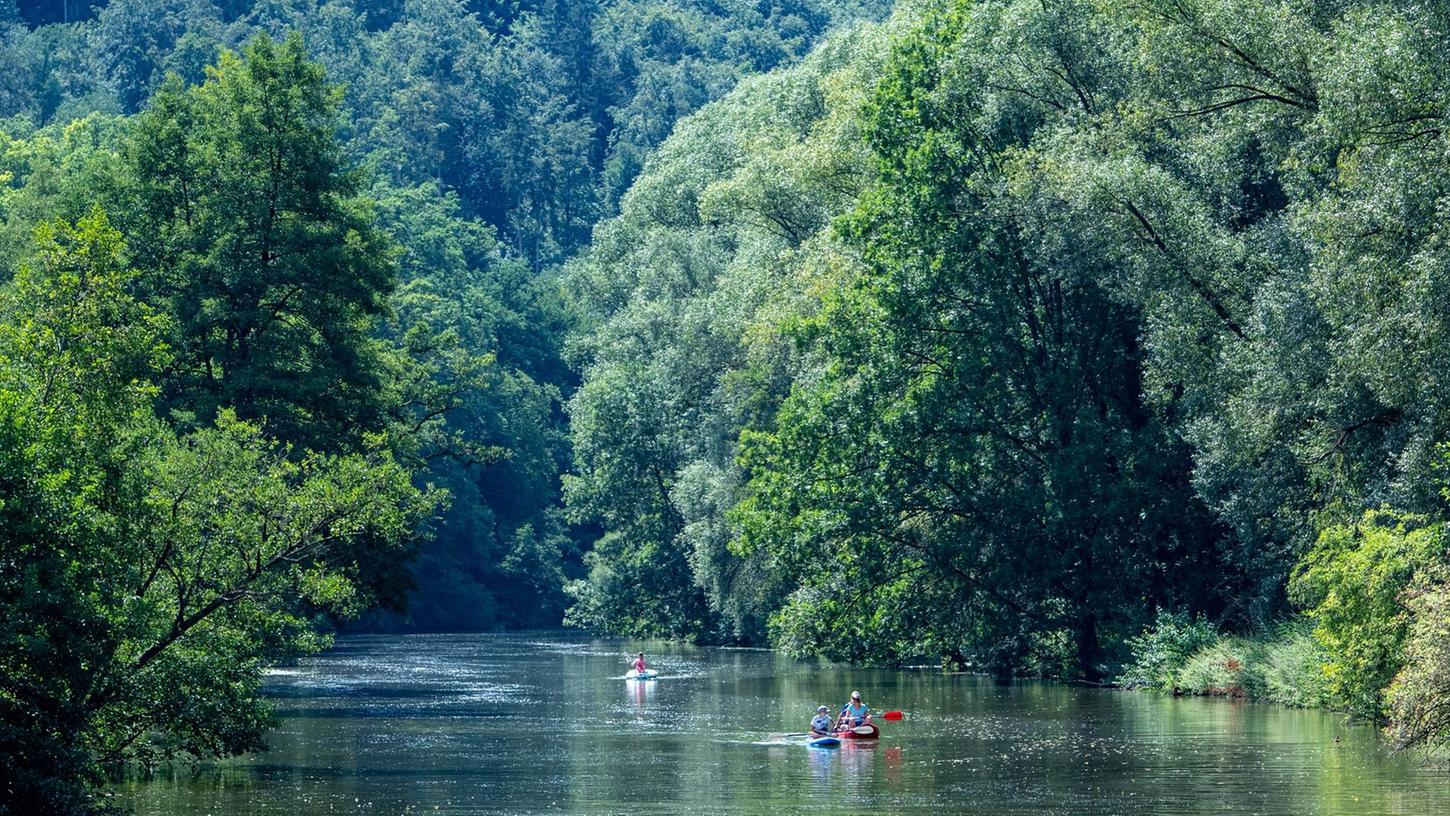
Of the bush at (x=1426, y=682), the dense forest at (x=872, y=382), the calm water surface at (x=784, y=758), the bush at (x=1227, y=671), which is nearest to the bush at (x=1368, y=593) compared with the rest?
the dense forest at (x=872, y=382)

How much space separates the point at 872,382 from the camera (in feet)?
166

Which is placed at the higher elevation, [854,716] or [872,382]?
[872,382]

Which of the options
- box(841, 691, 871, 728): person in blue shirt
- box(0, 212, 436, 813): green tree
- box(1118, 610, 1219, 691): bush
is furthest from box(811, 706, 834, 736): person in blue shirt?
box(1118, 610, 1219, 691): bush

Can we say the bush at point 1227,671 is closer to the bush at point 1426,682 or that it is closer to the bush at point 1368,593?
the bush at point 1368,593

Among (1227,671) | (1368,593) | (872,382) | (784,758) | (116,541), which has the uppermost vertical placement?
(872,382)

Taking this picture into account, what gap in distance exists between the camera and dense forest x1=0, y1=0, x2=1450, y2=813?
2852cm

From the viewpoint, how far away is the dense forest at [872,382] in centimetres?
2852

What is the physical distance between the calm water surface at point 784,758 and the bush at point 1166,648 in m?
1.38

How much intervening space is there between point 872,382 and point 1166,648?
31.8 ft

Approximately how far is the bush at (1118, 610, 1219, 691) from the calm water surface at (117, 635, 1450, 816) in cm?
138

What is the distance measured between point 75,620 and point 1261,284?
2580 cm

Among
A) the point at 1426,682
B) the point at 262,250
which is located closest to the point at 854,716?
the point at 1426,682

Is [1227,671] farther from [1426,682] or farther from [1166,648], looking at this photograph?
[1426,682]

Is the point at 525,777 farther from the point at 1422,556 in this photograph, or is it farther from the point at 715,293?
the point at 715,293
